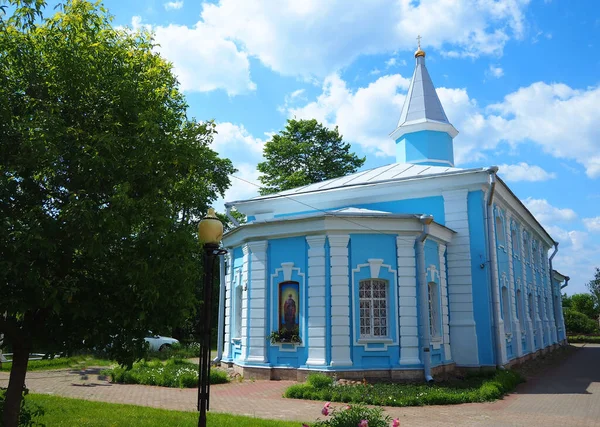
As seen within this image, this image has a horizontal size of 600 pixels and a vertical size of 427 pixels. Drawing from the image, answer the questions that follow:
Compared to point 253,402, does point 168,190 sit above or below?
above

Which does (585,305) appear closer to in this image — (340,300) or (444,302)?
(444,302)

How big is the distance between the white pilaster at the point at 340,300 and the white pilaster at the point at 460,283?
14.4ft

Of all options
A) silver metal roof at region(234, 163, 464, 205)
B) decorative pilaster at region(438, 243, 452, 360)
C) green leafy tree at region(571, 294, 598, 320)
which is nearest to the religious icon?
decorative pilaster at region(438, 243, 452, 360)

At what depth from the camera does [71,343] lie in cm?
664

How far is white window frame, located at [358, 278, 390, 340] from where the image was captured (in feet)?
→ 47.3

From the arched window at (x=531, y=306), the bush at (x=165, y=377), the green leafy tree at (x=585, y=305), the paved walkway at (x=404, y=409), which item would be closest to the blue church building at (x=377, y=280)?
the bush at (x=165, y=377)

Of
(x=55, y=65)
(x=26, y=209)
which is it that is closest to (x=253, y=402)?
(x=26, y=209)

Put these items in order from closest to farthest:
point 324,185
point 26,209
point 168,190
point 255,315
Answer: point 26,209, point 168,190, point 255,315, point 324,185

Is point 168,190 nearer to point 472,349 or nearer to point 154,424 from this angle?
point 154,424

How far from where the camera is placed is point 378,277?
14.7 metres

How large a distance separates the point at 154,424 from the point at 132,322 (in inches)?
128

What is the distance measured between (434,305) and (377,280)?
2410 mm

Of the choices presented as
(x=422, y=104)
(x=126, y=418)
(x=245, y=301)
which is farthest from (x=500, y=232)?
(x=126, y=418)

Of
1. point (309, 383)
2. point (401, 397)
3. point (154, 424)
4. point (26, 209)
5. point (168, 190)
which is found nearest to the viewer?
point (26, 209)
